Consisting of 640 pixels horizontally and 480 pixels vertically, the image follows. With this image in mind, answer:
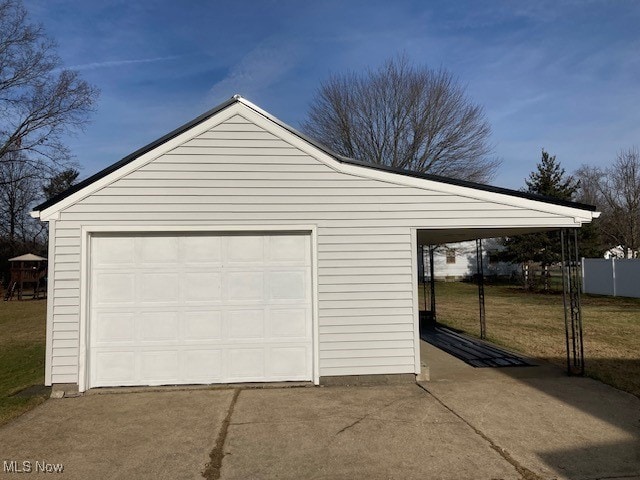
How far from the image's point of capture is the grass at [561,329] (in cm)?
762

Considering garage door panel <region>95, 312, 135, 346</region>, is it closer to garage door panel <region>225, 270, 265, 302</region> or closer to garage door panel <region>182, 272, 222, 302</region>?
garage door panel <region>182, 272, 222, 302</region>

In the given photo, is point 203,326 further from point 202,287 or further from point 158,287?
point 158,287

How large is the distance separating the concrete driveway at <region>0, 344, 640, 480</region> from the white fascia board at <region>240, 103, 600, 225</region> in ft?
8.22

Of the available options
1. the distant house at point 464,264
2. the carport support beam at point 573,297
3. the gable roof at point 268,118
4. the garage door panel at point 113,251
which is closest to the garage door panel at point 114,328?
the garage door panel at point 113,251

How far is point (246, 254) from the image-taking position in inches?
260

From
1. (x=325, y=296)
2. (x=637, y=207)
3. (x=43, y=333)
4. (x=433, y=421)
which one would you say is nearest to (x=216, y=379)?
(x=325, y=296)

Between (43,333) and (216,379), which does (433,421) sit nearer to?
(216,379)

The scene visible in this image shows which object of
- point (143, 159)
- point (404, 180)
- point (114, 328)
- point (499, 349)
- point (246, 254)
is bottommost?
point (499, 349)

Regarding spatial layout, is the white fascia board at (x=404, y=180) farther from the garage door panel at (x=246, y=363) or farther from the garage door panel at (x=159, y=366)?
the garage door panel at (x=159, y=366)

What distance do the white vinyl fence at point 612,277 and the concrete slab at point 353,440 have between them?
19.3m

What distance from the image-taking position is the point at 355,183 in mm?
6684

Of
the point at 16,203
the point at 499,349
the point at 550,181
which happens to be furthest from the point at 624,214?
the point at 16,203

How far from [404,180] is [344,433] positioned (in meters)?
3.64

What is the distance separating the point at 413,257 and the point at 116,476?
456 centimetres
